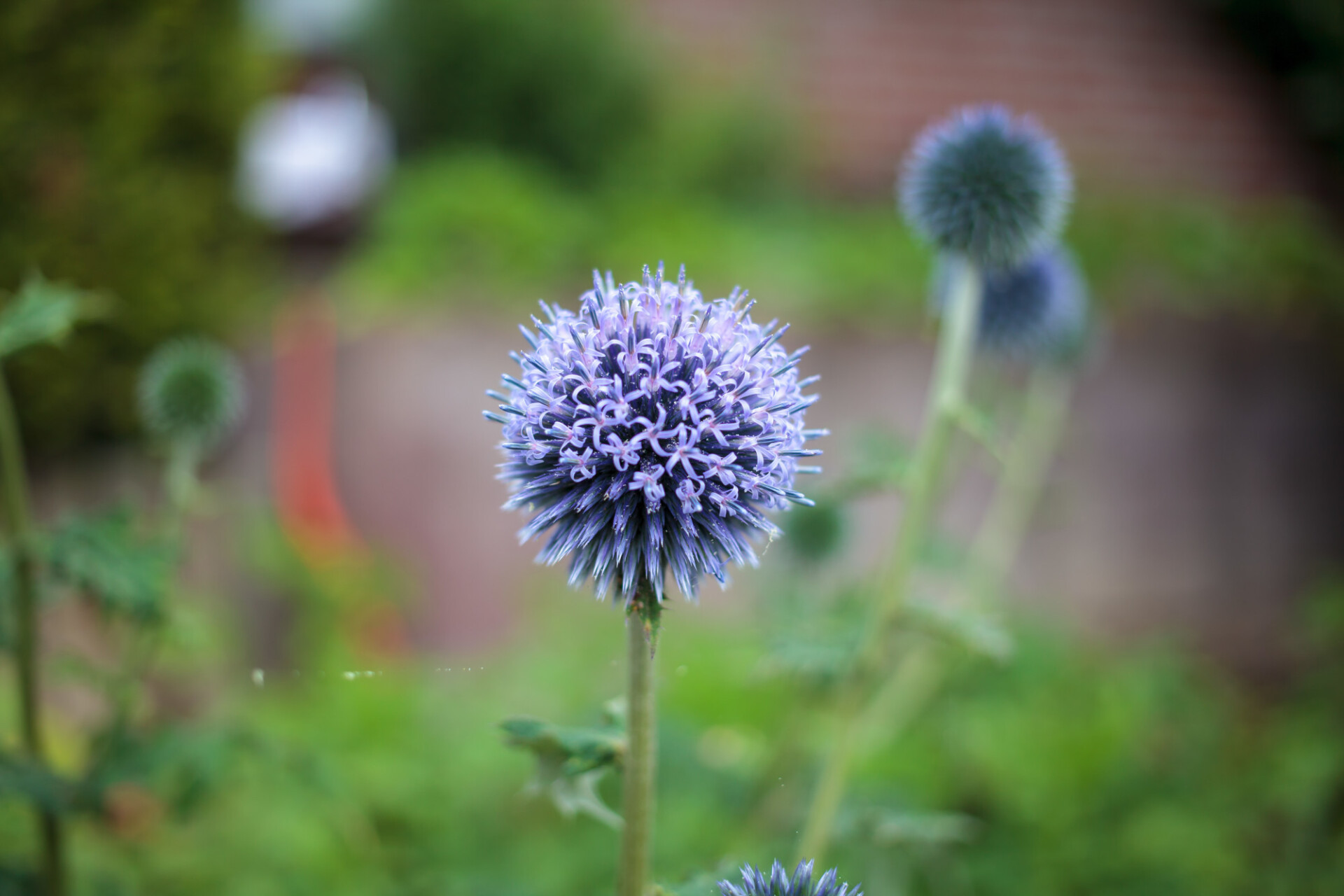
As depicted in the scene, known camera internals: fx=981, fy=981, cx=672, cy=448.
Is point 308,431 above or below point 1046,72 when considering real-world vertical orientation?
below

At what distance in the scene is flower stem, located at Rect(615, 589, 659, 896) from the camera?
55.6 inches

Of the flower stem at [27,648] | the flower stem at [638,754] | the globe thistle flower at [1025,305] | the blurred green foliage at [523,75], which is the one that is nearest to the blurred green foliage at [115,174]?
the blurred green foliage at [523,75]

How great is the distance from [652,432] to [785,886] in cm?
64

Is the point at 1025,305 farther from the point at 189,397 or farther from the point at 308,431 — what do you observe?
the point at 308,431

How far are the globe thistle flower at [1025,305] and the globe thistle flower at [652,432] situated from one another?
1.37 meters

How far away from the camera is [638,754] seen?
144 cm

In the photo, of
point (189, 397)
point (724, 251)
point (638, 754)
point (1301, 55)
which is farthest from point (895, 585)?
point (1301, 55)

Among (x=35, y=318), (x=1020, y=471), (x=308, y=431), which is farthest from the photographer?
(x=308, y=431)

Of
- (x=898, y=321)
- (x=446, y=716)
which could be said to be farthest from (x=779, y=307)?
(x=446, y=716)

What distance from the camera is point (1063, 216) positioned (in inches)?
93.7

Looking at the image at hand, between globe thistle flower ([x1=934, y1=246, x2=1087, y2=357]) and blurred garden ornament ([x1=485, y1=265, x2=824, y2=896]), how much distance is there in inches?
54.1

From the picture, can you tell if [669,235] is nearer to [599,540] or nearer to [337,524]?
[337,524]

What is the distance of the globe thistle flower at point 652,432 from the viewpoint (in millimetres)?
1383

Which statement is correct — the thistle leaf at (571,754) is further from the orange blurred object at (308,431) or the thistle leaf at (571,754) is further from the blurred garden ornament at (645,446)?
the orange blurred object at (308,431)
